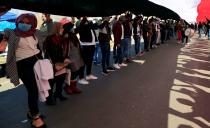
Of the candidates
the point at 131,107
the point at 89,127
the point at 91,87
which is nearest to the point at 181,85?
the point at 91,87

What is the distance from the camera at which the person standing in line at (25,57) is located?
266 inches

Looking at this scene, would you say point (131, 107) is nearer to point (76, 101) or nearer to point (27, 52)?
point (76, 101)

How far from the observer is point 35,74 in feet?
22.7

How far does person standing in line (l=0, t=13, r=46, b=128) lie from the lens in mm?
6750

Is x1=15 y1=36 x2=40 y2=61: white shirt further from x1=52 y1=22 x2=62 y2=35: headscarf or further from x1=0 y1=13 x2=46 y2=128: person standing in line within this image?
x1=52 y1=22 x2=62 y2=35: headscarf

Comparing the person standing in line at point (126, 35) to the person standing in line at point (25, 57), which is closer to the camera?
the person standing in line at point (25, 57)

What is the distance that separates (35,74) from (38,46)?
0.51 metres

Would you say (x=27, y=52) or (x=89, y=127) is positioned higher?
(x=27, y=52)

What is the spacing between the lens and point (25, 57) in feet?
22.5

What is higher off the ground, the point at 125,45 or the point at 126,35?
the point at 126,35

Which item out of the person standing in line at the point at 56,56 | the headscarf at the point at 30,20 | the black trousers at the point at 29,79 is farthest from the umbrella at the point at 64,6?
the black trousers at the point at 29,79

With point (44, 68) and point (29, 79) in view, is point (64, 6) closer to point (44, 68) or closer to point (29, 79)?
point (44, 68)

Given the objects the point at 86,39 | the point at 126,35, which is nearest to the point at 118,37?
the point at 126,35

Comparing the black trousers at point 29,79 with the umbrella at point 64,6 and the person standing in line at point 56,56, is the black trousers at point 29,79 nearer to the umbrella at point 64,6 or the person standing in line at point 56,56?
the umbrella at point 64,6
